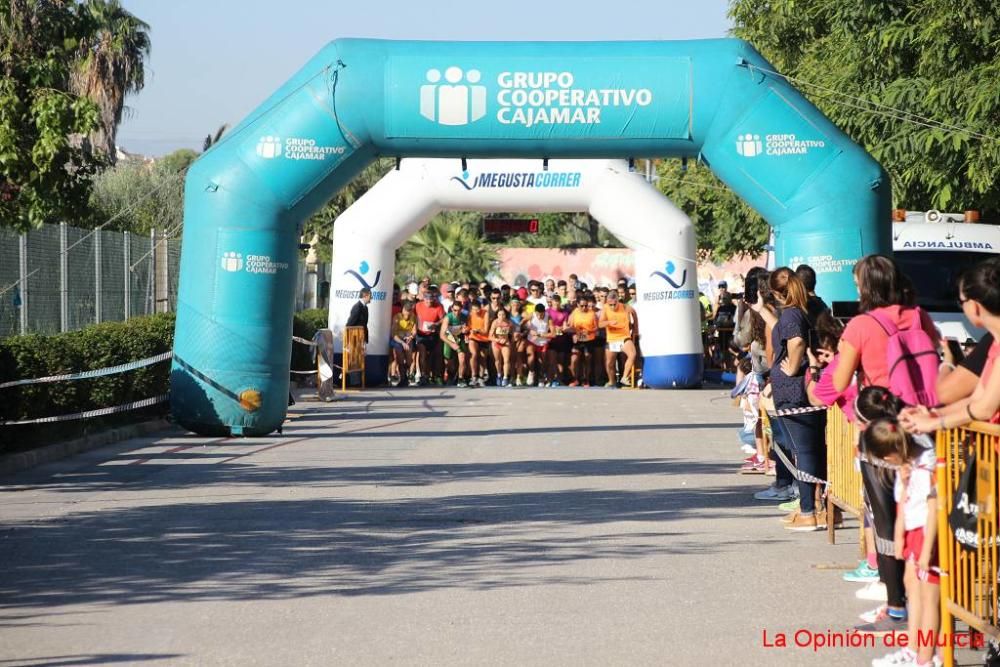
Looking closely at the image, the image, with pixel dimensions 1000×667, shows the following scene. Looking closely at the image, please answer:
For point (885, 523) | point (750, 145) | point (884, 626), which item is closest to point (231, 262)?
point (750, 145)

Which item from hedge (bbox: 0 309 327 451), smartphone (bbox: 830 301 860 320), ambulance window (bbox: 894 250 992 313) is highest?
ambulance window (bbox: 894 250 992 313)

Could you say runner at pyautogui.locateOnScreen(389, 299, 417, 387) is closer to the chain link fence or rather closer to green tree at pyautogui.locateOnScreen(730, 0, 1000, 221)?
the chain link fence

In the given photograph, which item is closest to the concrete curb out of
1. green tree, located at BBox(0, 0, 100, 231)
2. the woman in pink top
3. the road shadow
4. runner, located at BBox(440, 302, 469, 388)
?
green tree, located at BBox(0, 0, 100, 231)

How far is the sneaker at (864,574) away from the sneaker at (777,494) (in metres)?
3.38

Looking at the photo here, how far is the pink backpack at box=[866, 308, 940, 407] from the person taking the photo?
7324mm

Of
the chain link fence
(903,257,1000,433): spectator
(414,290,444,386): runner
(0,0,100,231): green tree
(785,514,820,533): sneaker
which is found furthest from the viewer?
(414,290,444,386): runner

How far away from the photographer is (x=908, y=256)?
18.2 meters

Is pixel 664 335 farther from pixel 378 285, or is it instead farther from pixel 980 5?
pixel 980 5

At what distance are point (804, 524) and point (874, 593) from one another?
97.0 inches

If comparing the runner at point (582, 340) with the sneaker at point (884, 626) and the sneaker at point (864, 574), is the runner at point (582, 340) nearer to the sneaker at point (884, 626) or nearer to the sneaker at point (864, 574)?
the sneaker at point (864, 574)

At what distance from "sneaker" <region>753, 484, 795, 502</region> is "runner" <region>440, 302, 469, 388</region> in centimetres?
1588

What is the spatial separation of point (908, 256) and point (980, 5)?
13.3 feet

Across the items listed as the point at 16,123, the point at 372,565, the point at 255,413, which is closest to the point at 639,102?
the point at 255,413

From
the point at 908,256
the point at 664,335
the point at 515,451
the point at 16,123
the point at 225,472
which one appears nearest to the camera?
the point at 16,123
